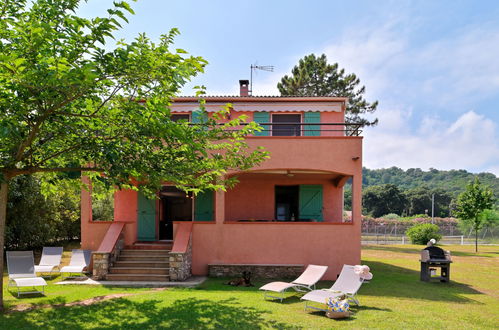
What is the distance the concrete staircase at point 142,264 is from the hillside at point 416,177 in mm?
92255

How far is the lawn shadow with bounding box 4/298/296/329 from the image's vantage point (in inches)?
289

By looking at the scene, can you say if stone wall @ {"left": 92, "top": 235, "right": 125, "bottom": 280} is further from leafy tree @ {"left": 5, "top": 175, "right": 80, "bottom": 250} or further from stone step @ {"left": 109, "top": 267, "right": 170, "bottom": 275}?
leafy tree @ {"left": 5, "top": 175, "right": 80, "bottom": 250}

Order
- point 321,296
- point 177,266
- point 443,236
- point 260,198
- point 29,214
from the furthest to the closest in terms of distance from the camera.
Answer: point 443,236 < point 29,214 < point 260,198 < point 177,266 < point 321,296

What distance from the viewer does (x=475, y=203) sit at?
27938 mm

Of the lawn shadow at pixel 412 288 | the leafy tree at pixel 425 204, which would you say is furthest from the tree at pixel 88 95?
the leafy tree at pixel 425 204

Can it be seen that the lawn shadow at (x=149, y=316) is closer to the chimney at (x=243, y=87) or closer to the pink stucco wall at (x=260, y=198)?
the pink stucco wall at (x=260, y=198)

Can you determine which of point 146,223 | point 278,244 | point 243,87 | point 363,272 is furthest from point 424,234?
point 363,272

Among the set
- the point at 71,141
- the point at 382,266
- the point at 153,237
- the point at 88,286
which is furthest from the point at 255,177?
the point at 71,141

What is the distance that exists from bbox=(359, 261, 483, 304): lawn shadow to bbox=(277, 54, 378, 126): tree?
21.5 metres

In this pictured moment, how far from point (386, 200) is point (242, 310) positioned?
72156 millimetres

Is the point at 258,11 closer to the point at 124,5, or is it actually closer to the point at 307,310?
the point at 124,5

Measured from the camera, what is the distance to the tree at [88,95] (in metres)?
6.42

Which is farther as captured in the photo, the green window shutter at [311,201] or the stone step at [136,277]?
the green window shutter at [311,201]

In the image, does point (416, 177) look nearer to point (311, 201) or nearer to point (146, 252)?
point (311, 201)
